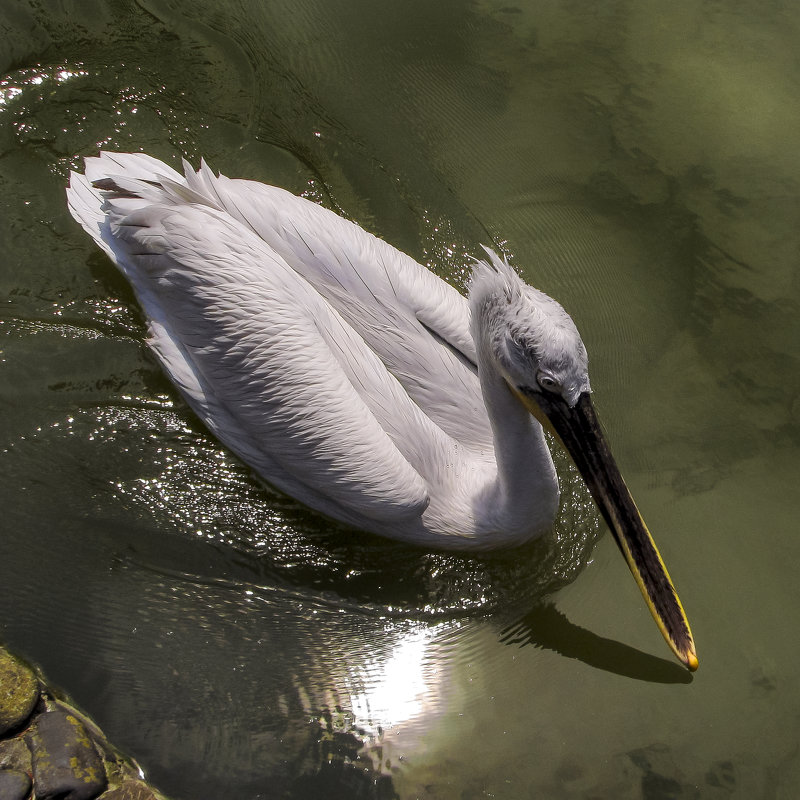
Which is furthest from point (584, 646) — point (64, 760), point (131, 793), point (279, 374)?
point (64, 760)

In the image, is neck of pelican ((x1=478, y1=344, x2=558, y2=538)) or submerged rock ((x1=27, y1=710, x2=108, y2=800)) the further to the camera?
neck of pelican ((x1=478, y1=344, x2=558, y2=538))

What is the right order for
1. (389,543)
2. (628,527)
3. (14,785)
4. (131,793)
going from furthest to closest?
(389,543), (628,527), (131,793), (14,785)

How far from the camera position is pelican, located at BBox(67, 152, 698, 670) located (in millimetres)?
2793

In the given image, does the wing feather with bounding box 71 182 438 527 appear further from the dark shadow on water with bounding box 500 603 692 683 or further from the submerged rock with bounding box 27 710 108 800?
the submerged rock with bounding box 27 710 108 800

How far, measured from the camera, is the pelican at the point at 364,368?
2.79m

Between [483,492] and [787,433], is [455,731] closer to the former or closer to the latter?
[483,492]

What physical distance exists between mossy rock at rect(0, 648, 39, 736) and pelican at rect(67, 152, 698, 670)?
41.0 inches

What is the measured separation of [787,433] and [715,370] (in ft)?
1.37

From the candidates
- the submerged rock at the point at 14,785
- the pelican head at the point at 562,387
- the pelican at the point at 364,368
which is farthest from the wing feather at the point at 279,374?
the submerged rock at the point at 14,785

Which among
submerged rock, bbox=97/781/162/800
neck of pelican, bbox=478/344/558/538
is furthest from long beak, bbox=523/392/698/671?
submerged rock, bbox=97/781/162/800

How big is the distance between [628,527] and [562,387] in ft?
1.74

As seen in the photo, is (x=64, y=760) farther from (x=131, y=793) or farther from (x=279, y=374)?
(x=279, y=374)

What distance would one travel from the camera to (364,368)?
→ 315cm

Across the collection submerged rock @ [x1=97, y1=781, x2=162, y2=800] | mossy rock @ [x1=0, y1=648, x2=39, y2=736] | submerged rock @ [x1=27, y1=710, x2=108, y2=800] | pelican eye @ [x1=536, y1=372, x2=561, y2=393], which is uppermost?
pelican eye @ [x1=536, y1=372, x2=561, y2=393]
